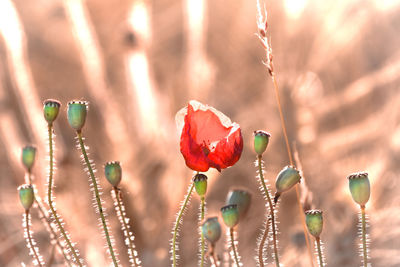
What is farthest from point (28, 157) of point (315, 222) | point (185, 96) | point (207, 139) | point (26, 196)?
point (185, 96)

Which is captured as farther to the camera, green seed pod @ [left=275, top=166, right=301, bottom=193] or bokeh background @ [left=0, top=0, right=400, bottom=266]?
bokeh background @ [left=0, top=0, right=400, bottom=266]

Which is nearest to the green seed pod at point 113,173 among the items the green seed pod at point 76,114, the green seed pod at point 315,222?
the green seed pod at point 76,114

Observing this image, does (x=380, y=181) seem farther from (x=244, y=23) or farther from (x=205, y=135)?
(x=205, y=135)

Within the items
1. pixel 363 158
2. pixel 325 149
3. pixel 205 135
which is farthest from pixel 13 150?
pixel 205 135

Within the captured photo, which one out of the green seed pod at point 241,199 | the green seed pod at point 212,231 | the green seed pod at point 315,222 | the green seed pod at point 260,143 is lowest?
the green seed pod at point 212,231

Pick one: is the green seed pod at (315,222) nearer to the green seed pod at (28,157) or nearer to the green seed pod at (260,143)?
the green seed pod at (260,143)

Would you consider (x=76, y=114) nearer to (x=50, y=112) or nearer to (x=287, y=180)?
(x=50, y=112)

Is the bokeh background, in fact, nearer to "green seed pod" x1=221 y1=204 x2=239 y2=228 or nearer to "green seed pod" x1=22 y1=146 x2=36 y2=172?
"green seed pod" x1=22 y1=146 x2=36 y2=172

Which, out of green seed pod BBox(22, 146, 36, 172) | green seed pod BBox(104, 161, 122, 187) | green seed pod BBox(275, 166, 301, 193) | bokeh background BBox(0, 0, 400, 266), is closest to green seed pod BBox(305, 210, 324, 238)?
green seed pod BBox(275, 166, 301, 193)

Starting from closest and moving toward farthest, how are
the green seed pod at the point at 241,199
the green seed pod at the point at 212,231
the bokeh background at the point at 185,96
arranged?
the green seed pod at the point at 212,231 < the green seed pod at the point at 241,199 < the bokeh background at the point at 185,96
